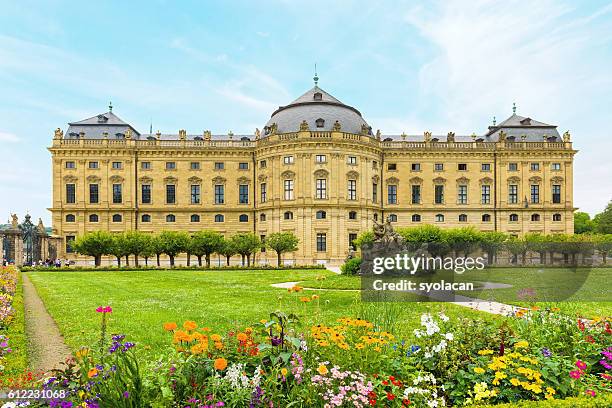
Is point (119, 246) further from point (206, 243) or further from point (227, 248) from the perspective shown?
point (227, 248)

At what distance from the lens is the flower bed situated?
454 cm

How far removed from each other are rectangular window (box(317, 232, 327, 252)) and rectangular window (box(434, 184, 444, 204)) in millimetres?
16659

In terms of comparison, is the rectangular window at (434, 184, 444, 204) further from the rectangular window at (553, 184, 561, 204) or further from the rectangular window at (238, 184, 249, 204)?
the rectangular window at (238, 184, 249, 204)

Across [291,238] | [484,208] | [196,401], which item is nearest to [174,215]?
[291,238]

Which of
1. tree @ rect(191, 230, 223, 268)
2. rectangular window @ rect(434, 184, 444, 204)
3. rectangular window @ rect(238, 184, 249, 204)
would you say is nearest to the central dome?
rectangular window @ rect(238, 184, 249, 204)

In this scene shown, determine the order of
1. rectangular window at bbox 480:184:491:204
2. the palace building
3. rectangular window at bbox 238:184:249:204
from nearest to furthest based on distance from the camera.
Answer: the palace building < rectangular window at bbox 238:184:249:204 < rectangular window at bbox 480:184:491:204

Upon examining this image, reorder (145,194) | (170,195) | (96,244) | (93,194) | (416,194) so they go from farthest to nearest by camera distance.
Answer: (416,194), (170,195), (145,194), (93,194), (96,244)

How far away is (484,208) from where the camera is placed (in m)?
55.0

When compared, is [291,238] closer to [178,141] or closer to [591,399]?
[178,141]

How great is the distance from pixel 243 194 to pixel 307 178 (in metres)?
9.96

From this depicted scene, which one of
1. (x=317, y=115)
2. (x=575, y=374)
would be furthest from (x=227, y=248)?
(x=575, y=374)

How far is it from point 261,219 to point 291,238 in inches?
446

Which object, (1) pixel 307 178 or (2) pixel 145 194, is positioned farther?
(2) pixel 145 194

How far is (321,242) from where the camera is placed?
4816 cm
